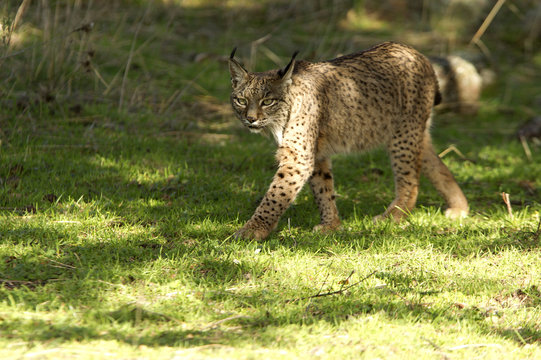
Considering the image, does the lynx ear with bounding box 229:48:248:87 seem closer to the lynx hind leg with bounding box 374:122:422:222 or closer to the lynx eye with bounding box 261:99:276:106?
the lynx eye with bounding box 261:99:276:106

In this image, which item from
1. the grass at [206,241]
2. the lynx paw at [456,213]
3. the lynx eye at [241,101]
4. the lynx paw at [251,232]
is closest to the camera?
the grass at [206,241]

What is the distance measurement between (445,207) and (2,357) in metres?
4.61

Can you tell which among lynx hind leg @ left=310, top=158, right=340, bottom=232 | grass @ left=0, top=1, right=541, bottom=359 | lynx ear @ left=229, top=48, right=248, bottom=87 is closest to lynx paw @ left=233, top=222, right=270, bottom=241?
grass @ left=0, top=1, right=541, bottom=359

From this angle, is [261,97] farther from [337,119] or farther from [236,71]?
[337,119]

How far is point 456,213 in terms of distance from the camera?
245 inches

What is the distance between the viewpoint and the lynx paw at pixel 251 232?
5219 millimetres

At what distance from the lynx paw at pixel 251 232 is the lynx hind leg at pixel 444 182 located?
1.93 m

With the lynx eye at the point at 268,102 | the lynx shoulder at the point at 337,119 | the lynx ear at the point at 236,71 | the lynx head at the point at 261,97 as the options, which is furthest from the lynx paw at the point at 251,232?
the lynx ear at the point at 236,71

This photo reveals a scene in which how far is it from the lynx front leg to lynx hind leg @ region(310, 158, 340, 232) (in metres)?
0.41

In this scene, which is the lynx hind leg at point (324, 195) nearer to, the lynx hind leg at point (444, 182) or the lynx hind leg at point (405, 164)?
the lynx hind leg at point (405, 164)

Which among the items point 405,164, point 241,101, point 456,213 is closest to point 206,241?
point 241,101

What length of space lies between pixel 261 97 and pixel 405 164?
1.73 metres

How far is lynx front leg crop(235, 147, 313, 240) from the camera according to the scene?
17.7 feet

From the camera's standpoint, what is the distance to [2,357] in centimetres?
316
